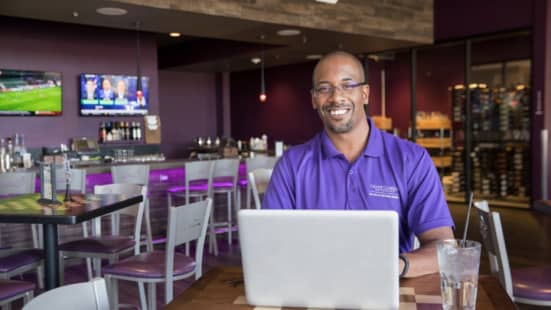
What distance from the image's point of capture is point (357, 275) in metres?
1.08

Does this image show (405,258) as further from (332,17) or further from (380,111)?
(380,111)

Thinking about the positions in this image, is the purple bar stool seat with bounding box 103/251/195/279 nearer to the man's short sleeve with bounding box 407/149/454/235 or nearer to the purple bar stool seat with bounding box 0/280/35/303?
the purple bar stool seat with bounding box 0/280/35/303

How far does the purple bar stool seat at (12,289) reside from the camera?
248 cm

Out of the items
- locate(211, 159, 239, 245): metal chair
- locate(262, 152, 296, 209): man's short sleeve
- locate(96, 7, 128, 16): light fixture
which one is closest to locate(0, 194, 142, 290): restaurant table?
locate(262, 152, 296, 209): man's short sleeve

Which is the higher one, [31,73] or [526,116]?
[31,73]

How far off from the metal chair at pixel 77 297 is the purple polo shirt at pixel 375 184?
784 millimetres

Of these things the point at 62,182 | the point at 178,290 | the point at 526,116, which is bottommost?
the point at 178,290

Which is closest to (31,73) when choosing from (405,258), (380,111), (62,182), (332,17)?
(62,182)

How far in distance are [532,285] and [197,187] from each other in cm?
365

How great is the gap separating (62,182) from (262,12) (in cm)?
294

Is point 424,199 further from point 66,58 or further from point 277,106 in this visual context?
point 277,106

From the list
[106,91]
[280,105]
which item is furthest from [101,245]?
[280,105]

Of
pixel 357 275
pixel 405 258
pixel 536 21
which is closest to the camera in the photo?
pixel 357 275

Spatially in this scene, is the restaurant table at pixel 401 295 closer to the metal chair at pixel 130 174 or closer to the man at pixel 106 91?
the metal chair at pixel 130 174
